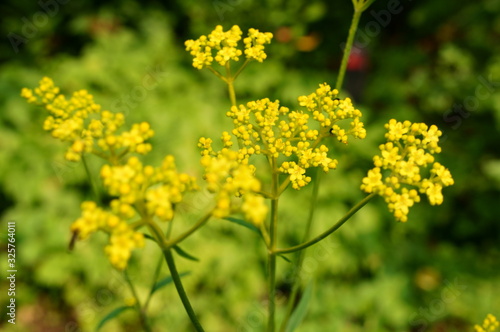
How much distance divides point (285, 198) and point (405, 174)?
11.3 feet

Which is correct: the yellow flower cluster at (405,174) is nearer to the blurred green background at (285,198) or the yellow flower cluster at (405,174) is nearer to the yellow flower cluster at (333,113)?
the yellow flower cluster at (333,113)

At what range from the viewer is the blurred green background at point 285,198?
483cm

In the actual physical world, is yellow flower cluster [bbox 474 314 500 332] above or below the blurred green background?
below

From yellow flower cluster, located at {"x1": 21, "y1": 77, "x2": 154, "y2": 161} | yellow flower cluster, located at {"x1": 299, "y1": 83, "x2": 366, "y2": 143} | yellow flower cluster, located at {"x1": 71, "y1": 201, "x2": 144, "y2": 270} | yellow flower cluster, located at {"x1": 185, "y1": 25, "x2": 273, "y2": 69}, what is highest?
yellow flower cluster, located at {"x1": 185, "y1": 25, "x2": 273, "y2": 69}

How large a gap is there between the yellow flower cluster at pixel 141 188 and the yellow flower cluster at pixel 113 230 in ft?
0.14

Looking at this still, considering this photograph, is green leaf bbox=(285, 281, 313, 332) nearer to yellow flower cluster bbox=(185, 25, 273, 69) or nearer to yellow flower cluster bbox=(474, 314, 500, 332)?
yellow flower cluster bbox=(474, 314, 500, 332)

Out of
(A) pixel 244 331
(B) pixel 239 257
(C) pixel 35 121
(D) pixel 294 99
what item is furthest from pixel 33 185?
(D) pixel 294 99

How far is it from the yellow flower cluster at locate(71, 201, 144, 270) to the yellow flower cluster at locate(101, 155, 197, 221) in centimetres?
4

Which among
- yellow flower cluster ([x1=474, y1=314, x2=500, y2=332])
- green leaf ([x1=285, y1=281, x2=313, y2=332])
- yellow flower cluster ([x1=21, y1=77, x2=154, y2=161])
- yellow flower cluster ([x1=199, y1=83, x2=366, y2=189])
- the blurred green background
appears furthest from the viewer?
the blurred green background

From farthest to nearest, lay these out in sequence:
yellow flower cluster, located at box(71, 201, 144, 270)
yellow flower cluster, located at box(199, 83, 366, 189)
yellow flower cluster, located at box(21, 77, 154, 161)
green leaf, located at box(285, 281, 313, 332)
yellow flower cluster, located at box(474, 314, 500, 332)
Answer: green leaf, located at box(285, 281, 313, 332) → yellow flower cluster, located at box(474, 314, 500, 332) → yellow flower cluster, located at box(199, 83, 366, 189) → yellow flower cluster, located at box(21, 77, 154, 161) → yellow flower cluster, located at box(71, 201, 144, 270)

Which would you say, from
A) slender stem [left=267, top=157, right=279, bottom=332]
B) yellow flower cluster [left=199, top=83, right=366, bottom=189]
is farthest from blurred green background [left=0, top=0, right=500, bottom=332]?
yellow flower cluster [left=199, top=83, right=366, bottom=189]

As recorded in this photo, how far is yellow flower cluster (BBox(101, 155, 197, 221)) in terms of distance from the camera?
1288mm

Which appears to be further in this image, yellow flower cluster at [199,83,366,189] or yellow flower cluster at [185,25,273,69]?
yellow flower cluster at [185,25,273,69]

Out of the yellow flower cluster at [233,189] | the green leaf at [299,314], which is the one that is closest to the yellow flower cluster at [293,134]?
the yellow flower cluster at [233,189]
